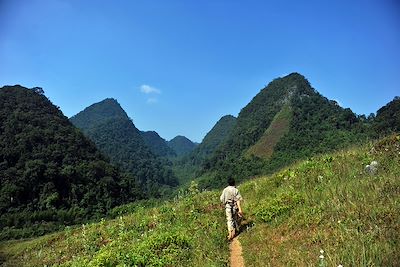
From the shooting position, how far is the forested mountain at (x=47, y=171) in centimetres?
8294

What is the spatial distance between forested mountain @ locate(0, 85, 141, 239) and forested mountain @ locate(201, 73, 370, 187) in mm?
46790

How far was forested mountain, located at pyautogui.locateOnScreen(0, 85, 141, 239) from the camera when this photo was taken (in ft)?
272

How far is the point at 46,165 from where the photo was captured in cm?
9344

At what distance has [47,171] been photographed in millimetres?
91500

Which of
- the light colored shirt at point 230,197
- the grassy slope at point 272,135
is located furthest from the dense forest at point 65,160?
the light colored shirt at point 230,197

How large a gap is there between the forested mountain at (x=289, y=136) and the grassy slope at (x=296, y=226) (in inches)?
3717

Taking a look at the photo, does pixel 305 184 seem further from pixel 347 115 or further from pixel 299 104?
pixel 299 104

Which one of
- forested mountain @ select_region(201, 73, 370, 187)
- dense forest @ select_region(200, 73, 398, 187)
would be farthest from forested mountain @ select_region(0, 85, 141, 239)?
forested mountain @ select_region(201, 73, 370, 187)

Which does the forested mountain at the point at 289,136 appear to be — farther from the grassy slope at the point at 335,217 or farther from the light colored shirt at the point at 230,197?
the light colored shirt at the point at 230,197

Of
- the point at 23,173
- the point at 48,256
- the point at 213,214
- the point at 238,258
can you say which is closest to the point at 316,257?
the point at 238,258

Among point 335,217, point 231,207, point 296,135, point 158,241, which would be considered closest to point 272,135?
point 296,135

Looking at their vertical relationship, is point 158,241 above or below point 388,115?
below

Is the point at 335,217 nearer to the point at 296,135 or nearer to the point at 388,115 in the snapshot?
the point at 388,115

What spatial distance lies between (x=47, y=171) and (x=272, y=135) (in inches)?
3909
